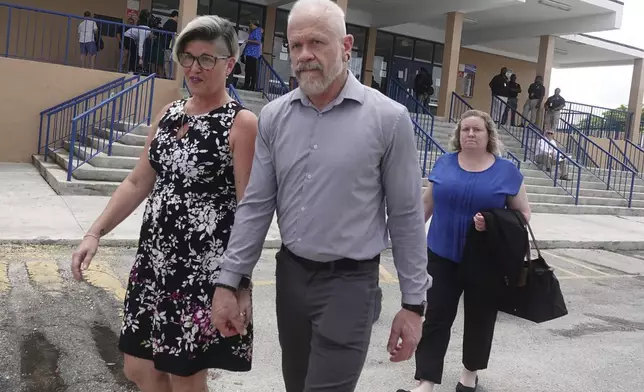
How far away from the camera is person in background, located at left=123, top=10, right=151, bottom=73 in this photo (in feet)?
41.9

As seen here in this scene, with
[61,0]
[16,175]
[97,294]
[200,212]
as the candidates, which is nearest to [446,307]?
[200,212]

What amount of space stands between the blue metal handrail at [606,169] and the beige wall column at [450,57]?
4.14 m

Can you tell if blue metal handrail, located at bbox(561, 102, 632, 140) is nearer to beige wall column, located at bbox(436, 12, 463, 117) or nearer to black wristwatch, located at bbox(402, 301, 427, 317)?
beige wall column, located at bbox(436, 12, 463, 117)

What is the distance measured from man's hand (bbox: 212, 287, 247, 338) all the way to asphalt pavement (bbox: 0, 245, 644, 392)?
4.56ft

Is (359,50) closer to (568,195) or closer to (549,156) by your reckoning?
(549,156)

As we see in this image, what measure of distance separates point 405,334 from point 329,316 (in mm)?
277

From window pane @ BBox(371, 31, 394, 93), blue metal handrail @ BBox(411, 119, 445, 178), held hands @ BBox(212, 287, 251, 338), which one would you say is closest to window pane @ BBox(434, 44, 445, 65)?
window pane @ BBox(371, 31, 394, 93)

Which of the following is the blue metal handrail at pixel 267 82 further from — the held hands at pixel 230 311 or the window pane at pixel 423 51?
the held hands at pixel 230 311

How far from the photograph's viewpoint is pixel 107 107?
1176cm

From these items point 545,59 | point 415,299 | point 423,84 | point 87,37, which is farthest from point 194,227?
point 545,59

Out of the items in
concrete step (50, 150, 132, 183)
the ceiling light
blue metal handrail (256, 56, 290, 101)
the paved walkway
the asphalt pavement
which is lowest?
the asphalt pavement

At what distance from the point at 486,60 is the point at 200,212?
74.5ft

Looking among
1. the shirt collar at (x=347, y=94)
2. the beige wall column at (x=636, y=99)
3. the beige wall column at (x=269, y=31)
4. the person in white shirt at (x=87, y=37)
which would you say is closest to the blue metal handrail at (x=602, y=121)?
the beige wall column at (x=636, y=99)

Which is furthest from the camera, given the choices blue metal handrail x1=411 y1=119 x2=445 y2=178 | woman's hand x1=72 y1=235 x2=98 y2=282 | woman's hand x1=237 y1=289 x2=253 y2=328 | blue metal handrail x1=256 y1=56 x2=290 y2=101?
blue metal handrail x1=256 y1=56 x2=290 y2=101
